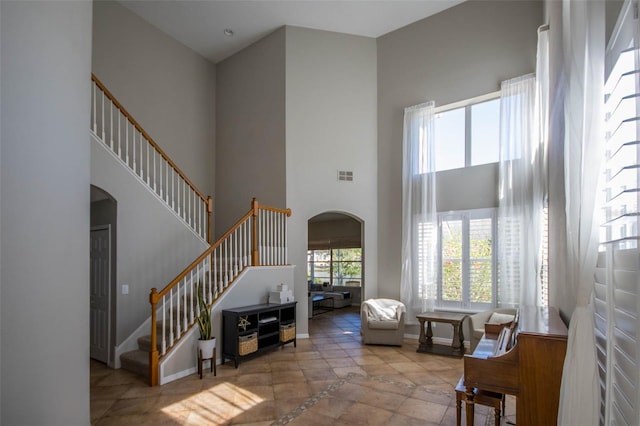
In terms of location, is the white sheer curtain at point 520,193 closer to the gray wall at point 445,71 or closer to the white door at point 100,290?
the gray wall at point 445,71

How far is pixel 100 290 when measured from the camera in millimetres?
5520

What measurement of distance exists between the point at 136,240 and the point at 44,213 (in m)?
3.75

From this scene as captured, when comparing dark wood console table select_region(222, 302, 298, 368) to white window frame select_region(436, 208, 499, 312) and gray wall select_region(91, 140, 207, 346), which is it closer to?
gray wall select_region(91, 140, 207, 346)

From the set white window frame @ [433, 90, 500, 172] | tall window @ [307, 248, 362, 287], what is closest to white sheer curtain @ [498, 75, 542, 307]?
white window frame @ [433, 90, 500, 172]

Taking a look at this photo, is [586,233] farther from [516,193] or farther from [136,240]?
[136,240]

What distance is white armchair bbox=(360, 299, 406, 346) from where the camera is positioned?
6199 mm

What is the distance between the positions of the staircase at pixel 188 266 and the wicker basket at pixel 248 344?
620 millimetres

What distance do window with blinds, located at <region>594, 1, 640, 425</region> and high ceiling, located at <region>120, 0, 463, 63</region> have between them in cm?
554

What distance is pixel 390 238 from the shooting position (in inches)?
286

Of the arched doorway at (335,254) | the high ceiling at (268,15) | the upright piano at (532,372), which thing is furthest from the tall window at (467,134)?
the arched doorway at (335,254)

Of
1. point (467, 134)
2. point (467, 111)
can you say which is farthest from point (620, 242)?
point (467, 111)

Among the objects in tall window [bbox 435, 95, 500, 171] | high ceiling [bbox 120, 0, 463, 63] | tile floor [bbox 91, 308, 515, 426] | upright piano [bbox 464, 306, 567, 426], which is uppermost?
high ceiling [bbox 120, 0, 463, 63]

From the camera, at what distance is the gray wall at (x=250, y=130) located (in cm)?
730

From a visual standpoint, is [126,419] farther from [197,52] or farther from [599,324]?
[197,52]
